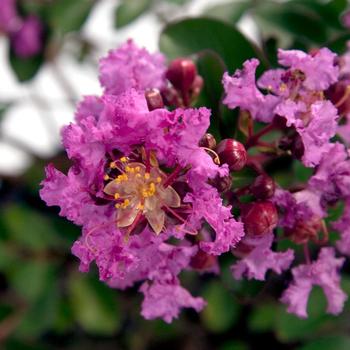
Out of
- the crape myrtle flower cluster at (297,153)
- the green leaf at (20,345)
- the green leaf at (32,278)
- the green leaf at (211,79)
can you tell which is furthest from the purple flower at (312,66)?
the green leaf at (20,345)

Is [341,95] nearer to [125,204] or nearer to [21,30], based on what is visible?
[125,204]

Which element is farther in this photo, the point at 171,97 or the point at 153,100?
the point at 171,97

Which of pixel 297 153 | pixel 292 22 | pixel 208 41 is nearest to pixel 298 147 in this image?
pixel 297 153

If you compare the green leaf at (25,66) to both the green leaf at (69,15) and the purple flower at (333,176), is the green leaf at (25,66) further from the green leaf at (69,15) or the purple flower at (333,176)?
the purple flower at (333,176)

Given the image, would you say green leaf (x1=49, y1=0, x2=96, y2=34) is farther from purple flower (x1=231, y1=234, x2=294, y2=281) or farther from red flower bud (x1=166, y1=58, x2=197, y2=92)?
purple flower (x1=231, y1=234, x2=294, y2=281)

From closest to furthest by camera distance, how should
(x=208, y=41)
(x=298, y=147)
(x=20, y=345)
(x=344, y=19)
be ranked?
(x=298, y=147) → (x=208, y=41) → (x=344, y=19) → (x=20, y=345)
